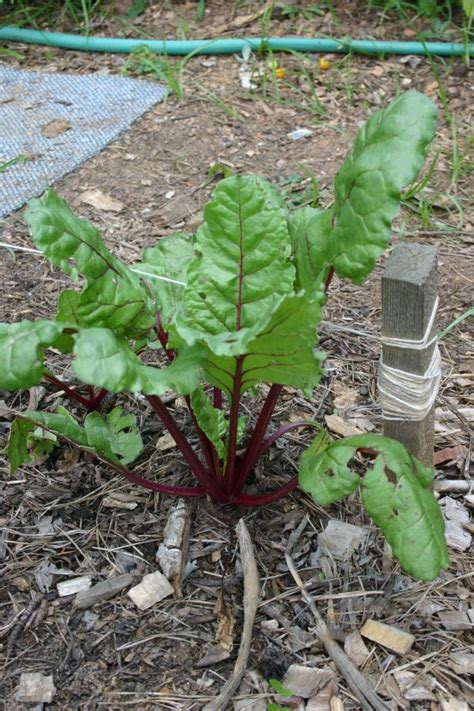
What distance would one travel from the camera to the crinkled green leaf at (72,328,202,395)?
1260 millimetres

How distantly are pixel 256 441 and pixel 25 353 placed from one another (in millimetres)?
544

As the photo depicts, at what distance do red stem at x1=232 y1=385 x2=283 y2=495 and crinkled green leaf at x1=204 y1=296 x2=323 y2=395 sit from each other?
0.33 feet

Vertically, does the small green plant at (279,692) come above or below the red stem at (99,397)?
below

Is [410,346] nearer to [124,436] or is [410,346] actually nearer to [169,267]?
[169,267]

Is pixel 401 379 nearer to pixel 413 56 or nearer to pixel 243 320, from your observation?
pixel 243 320

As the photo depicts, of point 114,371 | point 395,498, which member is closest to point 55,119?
point 114,371

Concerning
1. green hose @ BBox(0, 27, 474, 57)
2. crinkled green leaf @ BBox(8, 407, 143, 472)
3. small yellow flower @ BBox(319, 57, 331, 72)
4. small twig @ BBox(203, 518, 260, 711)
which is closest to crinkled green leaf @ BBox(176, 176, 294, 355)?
crinkled green leaf @ BBox(8, 407, 143, 472)

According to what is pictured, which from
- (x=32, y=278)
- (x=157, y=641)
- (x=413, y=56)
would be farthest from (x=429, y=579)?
(x=413, y=56)

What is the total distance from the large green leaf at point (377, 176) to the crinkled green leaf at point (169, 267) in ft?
1.24

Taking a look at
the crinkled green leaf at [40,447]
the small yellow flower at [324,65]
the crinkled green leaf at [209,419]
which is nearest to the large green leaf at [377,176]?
the crinkled green leaf at [209,419]

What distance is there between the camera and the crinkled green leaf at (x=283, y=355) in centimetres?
130

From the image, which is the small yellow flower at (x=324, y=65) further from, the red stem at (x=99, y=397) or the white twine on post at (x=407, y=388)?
the white twine on post at (x=407, y=388)

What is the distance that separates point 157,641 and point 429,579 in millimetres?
549

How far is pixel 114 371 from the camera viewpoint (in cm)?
127
